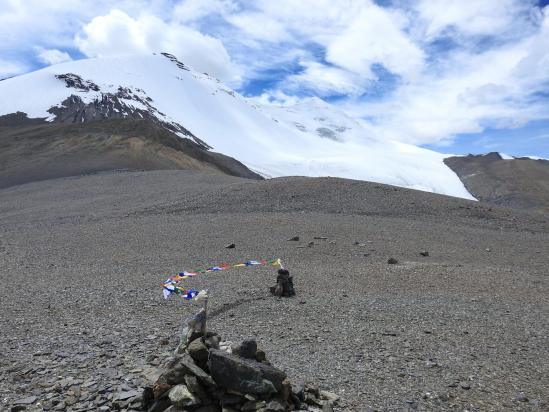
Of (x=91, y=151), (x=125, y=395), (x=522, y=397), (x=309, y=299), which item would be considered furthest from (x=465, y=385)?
(x=91, y=151)

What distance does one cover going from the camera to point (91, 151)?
150 ft

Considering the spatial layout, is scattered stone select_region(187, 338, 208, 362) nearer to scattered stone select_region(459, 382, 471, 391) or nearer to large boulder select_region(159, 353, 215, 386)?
large boulder select_region(159, 353, 215, 386)

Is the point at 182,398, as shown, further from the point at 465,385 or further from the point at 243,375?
the point at 465,385

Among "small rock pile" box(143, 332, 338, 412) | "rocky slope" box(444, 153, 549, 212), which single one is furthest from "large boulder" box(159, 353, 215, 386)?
"rocky slope" box(444, 153, 549, 212)

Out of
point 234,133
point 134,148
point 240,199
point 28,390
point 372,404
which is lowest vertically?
point 28,390

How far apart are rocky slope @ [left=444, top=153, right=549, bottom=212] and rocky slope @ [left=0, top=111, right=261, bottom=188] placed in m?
37.6

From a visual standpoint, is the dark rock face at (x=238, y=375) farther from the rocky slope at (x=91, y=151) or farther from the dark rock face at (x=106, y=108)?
the dark rock face at (x=106, y=108)

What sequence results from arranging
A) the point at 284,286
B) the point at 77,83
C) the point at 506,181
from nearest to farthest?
the point at 284,286, the point at 506,181, the point at 77,83

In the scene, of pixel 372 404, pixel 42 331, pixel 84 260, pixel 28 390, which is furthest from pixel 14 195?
pixel 372 404

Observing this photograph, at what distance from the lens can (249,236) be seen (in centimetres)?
1570

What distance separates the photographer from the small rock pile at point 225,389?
4.44 meters

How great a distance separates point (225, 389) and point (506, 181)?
79257mm

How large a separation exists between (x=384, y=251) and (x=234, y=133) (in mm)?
106098

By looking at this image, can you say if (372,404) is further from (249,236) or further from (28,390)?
(249,236)
